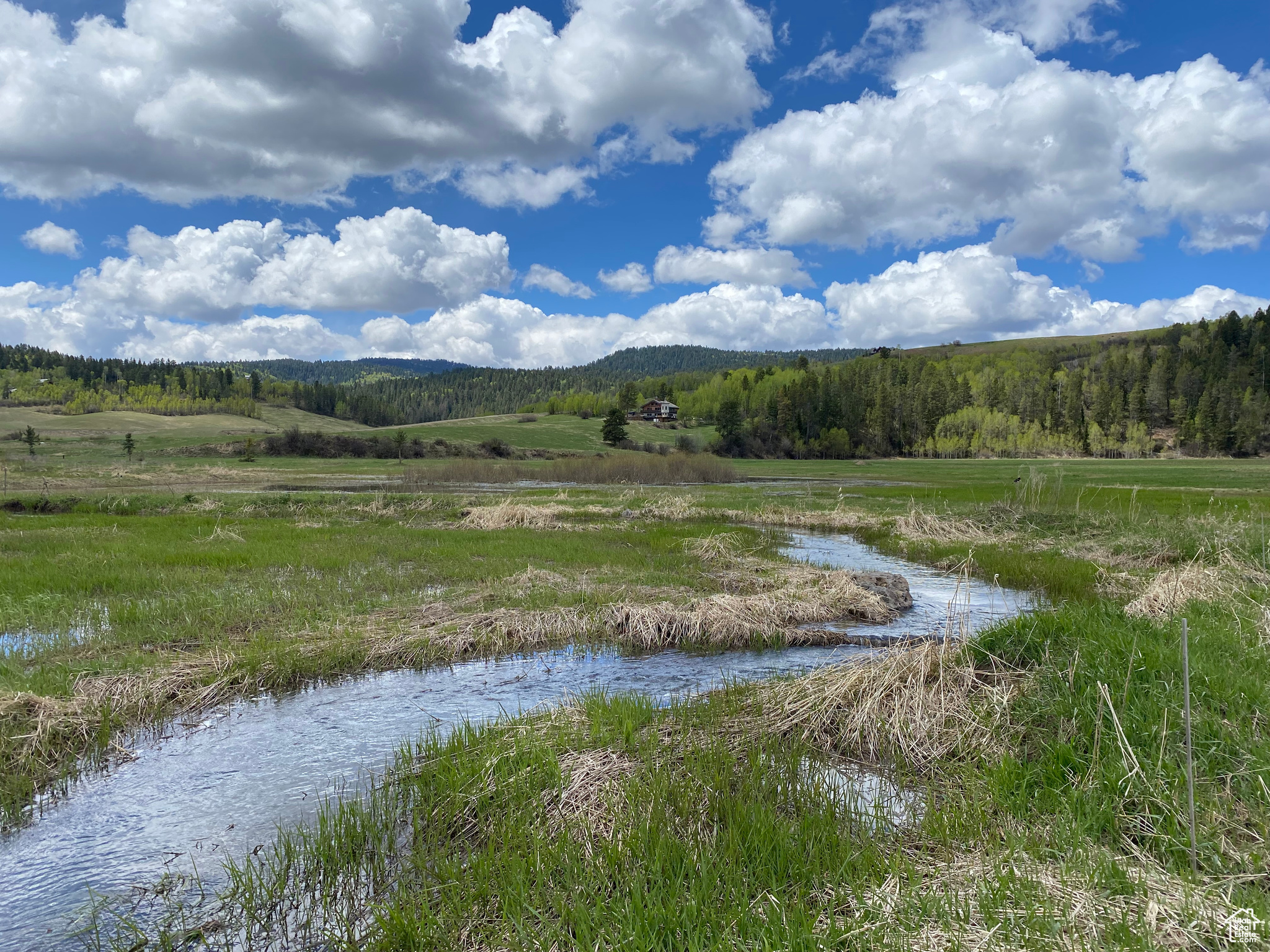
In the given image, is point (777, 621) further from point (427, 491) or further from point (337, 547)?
point (427, 491)

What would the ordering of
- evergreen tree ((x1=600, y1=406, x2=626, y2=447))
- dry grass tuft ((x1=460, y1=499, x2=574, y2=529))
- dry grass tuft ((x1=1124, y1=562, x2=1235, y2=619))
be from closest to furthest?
dry grass tuft ((x1=1124, y1=562, x2=1235, y2=619))
dry grass tuft ((x1=460, y1=499, x2=574, y2=529))
evergreen tree ((x1=600, y1=406, x2=626, y2=447))

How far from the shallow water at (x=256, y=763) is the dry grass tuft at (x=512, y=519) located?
1549cm

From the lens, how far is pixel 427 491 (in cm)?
4338

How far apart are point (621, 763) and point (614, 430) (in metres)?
108

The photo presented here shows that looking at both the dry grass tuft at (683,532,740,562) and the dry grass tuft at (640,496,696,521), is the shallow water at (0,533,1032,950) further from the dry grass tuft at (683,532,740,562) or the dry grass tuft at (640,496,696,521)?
the dry grass tuft at (640,496,696,521)

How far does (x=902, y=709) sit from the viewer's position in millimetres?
7473

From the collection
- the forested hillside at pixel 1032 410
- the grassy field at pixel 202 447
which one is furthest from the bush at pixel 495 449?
the forested hillside at pixel 1032 410

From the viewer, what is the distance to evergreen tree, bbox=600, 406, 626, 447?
11375 cm

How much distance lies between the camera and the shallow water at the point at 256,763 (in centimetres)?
529

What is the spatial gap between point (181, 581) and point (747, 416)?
140m

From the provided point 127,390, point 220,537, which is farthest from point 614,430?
point 127,390

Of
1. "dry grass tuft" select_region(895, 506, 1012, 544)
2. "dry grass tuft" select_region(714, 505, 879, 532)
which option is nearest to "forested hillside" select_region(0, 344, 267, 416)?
"dry grass tuft" select_region(714, 505, 879, 532)

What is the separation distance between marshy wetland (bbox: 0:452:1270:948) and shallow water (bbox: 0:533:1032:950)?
0.04 m

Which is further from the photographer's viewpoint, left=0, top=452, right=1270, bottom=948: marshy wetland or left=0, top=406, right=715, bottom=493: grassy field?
left=0, top=406, right=715, bottom=493: grassy field
